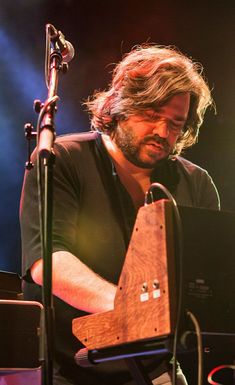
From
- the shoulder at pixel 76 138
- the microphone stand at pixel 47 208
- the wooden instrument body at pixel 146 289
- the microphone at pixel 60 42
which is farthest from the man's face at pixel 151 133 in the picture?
the wooden instrument body at pixel 146 289

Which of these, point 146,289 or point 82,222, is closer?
point 146,289

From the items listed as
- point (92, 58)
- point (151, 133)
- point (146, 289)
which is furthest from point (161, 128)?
point (92, 58)

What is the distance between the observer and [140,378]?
1797mm

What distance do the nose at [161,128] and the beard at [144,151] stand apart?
0.02 metres

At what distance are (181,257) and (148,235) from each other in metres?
0.11

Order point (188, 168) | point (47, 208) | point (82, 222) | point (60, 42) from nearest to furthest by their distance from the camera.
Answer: point (47, 208)
point (60, 42)
point (82, 222)
point (188, 168)

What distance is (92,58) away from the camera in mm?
5426

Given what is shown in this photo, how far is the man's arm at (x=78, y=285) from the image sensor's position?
1.81m

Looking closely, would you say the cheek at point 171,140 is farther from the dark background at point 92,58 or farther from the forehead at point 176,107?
the dark background at point 92,58

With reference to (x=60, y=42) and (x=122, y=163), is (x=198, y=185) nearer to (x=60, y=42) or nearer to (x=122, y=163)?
(x=122, y=163)

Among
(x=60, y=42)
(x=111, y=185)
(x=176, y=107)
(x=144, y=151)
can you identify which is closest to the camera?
(x=60, y=42)

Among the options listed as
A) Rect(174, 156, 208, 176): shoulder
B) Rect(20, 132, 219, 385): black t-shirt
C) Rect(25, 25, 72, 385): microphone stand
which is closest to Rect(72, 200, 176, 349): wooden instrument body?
Rect(25, 25, 72, 385): microphone stand

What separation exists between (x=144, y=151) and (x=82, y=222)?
441 millimetres

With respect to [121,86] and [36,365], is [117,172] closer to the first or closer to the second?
[121,86]
